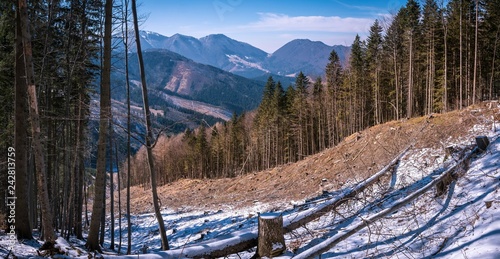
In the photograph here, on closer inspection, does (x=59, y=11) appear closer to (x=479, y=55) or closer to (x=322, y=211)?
(x=322, y=211)

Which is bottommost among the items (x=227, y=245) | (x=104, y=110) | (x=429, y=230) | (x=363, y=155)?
(x=363, y=155)

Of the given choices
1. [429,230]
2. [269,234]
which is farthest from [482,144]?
[269,234]

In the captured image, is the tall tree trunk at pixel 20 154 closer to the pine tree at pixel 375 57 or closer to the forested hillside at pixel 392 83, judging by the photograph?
the forested hillside at pixel 392 83

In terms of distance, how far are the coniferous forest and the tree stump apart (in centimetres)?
96

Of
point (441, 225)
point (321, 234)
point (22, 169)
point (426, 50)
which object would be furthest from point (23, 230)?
point (426, 50)

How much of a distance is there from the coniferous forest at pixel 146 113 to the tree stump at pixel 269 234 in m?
0.96

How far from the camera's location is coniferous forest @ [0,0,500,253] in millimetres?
9266

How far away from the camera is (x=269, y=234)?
443cm

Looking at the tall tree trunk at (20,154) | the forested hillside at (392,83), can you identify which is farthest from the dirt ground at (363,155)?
the tall tree trunk at (20,154)

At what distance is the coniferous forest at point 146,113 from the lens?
9266 millimetres

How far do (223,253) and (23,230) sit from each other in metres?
8.55

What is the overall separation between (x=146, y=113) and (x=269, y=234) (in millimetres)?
5188

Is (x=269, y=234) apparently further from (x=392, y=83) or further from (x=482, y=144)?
(x=392, y=83)

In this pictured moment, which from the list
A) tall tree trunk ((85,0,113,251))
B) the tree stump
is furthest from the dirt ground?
tall tree trunk ((85,0,113,251))
